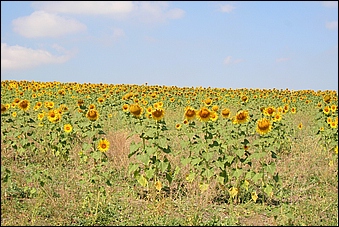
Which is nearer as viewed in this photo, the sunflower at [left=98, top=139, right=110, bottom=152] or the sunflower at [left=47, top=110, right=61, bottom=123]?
the sunflower at [left=98, top=139, right=110, bottom=152]

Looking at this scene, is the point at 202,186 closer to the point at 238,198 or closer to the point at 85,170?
the point at 238,198

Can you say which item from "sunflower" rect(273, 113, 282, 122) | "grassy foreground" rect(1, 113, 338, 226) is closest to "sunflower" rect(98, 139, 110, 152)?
"grassy foreground" rect(1, 113, 338, 226)

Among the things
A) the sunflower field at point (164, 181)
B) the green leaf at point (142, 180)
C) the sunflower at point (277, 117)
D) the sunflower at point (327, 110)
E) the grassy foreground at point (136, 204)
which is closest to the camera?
the grassy foreground at point (136, 204)

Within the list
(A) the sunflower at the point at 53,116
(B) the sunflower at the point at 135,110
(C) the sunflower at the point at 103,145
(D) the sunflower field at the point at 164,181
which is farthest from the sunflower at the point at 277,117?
(A) the sunflower at the point at 53,116

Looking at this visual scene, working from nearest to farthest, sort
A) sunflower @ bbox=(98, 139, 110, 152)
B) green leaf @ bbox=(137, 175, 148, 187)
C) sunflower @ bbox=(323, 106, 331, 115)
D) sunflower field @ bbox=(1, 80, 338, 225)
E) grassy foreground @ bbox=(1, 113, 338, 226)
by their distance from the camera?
grassy foreground @ bbox=(1, 113, 338, 226), sunflower field @ bbox=(1, 80, 338, 225), green leaf @ bbox=(137, 175, 148, 187), sunflower @ bbox=(98, 139, 110, 152), sunflower @ bbox=(323, 106, 331, 115)

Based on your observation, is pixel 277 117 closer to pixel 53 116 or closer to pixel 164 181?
pixel 164 181

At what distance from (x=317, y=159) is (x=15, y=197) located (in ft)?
15.8

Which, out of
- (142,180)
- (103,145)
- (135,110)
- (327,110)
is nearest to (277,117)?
(327,110)

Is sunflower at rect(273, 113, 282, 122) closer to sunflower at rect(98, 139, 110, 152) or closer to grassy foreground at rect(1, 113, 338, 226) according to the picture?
grassy foreground at rect(1, 113, 338, 226)

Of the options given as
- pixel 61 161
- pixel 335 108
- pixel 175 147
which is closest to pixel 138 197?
pixel 61 161

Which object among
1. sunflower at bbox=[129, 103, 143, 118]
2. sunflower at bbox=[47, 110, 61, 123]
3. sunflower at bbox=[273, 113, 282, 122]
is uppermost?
sunflower at bbox=[273, 113, 282, 122]

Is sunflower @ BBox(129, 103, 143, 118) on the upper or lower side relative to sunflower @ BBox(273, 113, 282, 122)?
lower

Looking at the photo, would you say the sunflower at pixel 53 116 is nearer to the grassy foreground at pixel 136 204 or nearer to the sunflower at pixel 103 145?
the grassy foreground at pixel 136 204

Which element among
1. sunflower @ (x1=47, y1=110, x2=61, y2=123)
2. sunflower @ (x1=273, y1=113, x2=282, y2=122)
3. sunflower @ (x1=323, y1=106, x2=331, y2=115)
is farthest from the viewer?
sunflower @ (x1=323, y1=106, x2=331, y2=115)
